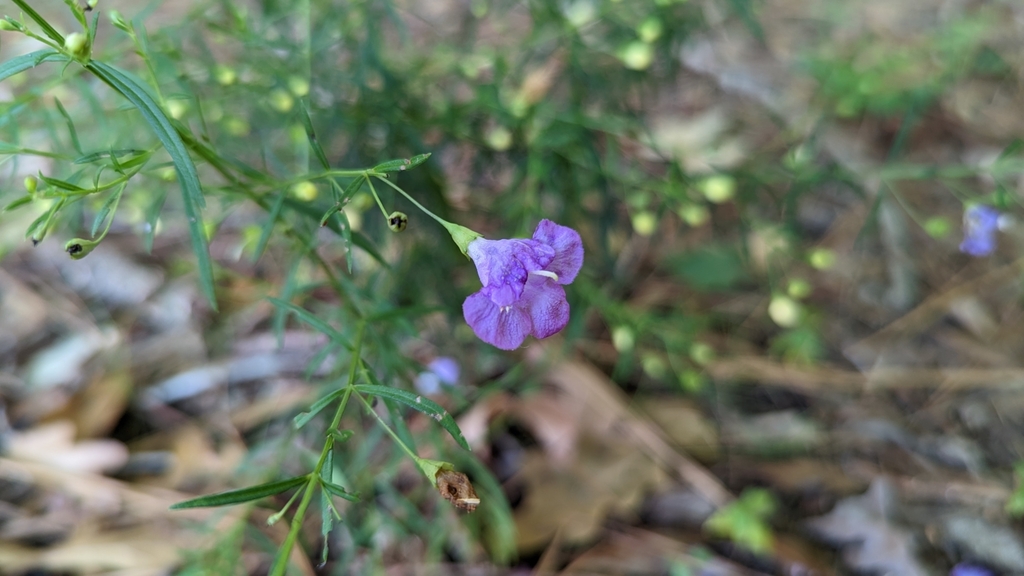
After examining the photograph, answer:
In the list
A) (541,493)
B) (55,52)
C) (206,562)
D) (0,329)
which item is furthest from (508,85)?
(0,329)

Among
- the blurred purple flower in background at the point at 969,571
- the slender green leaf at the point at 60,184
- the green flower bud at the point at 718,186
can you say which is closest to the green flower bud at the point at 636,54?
the green flower bud at the point at 718,186

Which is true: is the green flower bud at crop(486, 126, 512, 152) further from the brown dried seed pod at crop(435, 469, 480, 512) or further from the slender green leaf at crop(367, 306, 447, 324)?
the brown dried seed pod at crop(435, 469, 480, 512)

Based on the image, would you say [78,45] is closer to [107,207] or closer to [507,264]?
[107,207]

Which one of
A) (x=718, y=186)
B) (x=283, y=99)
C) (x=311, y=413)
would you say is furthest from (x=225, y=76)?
(x=718, y=186)

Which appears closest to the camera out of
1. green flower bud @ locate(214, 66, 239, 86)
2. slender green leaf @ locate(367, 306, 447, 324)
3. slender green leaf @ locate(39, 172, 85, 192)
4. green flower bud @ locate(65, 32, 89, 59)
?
green flower bud @ locate(65, 32, 89, 59)

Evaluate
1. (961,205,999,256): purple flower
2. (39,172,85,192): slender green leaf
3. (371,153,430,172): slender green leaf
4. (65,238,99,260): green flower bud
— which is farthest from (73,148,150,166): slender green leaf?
(961,205,999,256): purple flower

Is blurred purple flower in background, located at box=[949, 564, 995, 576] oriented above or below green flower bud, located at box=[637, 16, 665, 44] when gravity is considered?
below

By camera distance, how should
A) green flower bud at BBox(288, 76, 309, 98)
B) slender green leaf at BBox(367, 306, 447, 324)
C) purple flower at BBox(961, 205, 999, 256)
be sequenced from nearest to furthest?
slender green leaf at BBox(367, 306, 447, 324)
green flower bud at BBox(288, 76, 309, 98)
purple flower at BBox(961, 205, 999, 256)

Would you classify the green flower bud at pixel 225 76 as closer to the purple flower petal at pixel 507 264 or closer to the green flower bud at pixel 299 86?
the green flower bud at pixel 299 86
